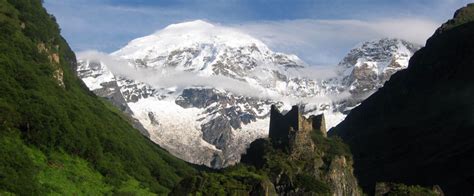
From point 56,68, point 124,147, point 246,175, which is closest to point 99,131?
point 124,147

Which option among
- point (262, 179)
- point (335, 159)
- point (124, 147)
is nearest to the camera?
point (262, 179)

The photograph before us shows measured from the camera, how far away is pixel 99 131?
174 meters

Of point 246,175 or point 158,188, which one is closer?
point 246,175

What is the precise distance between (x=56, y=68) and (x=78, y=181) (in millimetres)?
57106

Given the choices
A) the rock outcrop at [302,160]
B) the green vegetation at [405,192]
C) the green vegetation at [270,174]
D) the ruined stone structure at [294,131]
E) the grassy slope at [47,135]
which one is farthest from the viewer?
the ruined stone structure at [294,131]

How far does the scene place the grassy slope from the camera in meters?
128

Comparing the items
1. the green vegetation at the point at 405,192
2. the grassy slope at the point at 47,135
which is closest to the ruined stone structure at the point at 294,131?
the grassy slope at the point at 47,135

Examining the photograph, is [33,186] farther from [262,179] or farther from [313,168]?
[313,168]

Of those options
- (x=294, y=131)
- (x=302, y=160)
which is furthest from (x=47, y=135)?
(x=294, y=131)

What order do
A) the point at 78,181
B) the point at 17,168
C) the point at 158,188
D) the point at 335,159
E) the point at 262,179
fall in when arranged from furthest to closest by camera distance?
the point at 158,188 → the point at 335,159 → the point at 78,181 → the point at 17,168 → the point at 262,179

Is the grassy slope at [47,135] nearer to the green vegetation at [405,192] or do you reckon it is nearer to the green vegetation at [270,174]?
the green vegetation at [270,174]

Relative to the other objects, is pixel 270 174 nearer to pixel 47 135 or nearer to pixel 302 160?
pixel 302 160

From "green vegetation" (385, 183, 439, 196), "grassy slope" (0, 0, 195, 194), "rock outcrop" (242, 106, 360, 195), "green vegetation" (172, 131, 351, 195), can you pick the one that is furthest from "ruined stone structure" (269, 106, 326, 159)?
"green vegetation" (385, 183, 439, 196)

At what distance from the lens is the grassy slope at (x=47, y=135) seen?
128 meters
